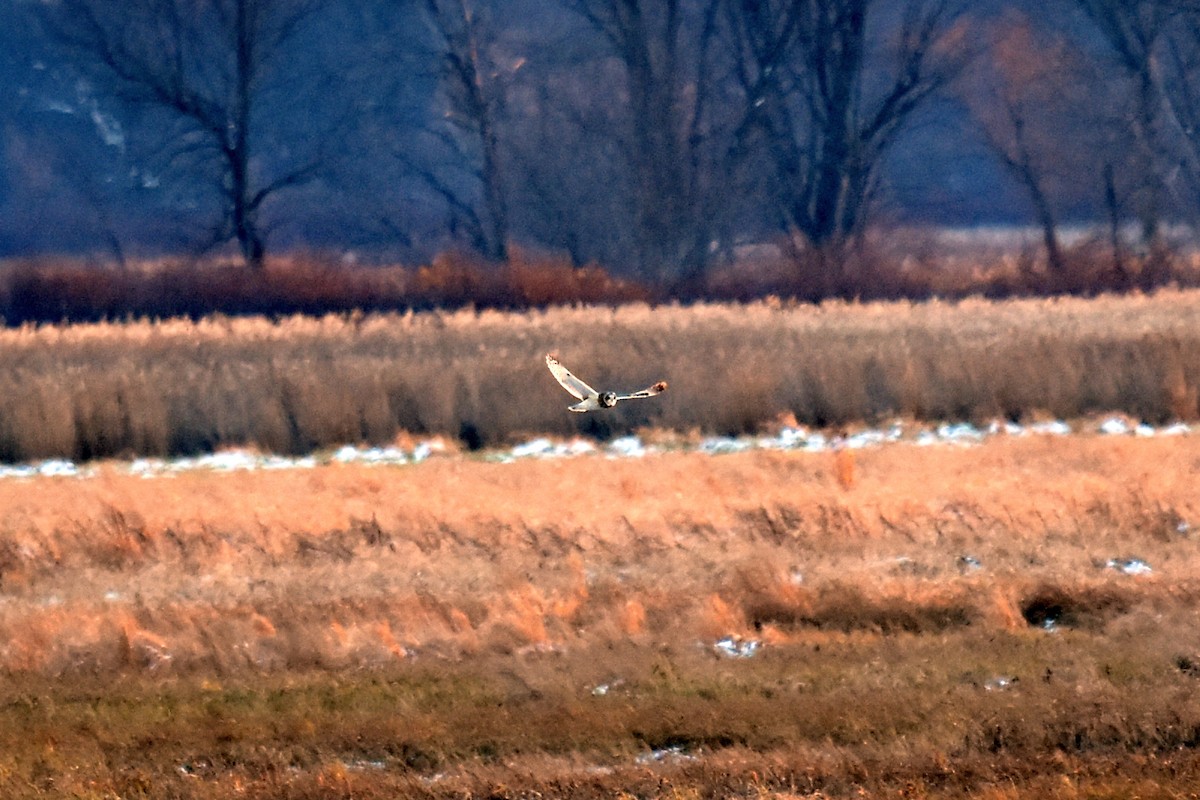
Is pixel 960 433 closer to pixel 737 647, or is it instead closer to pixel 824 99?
pixel 737 647

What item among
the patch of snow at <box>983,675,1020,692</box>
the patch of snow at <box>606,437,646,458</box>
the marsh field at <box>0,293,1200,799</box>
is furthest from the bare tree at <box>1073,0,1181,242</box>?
the patch of snow at <box>983,675,1020,692</box>

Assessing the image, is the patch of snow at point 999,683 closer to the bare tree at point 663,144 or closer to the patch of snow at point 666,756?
the patch of snow at point 666,756

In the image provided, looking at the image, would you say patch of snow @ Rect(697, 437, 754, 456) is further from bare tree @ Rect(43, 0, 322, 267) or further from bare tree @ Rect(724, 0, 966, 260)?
bare tree @ Rect(724, 0, 966, 260)

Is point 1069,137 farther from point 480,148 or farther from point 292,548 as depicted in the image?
point 292,548

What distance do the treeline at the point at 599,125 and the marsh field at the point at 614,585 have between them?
15.1 metres

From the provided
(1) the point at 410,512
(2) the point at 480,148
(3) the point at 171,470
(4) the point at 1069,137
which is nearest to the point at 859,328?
(3) the point at 171,470

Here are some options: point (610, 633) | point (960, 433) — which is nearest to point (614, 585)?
point (610, 633)

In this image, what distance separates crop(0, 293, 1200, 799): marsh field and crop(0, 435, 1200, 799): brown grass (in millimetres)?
26

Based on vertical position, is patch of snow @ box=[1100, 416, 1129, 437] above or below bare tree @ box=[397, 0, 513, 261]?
below

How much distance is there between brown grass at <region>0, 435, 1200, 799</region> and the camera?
6750 mm

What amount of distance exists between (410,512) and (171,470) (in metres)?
5.18

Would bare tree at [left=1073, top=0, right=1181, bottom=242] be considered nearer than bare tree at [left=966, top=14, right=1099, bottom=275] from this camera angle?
Yes

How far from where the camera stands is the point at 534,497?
40.6ft

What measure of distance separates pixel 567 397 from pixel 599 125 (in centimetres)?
2081
